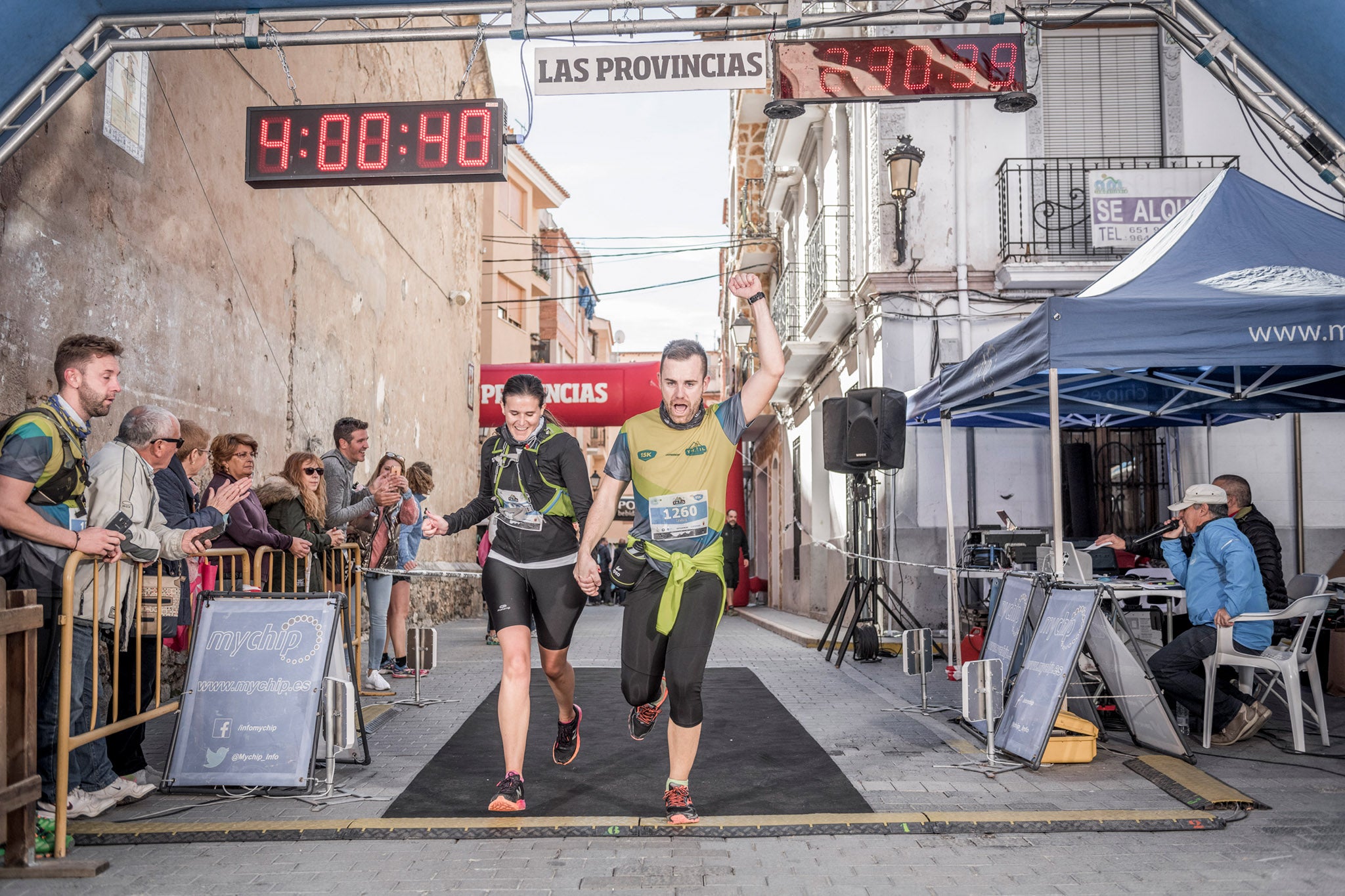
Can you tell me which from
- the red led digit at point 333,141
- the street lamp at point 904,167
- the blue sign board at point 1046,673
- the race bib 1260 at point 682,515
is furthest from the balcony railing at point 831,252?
the race bib 1260 at point 682,515

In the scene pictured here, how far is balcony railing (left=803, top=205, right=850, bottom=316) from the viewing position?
1631 centimetres

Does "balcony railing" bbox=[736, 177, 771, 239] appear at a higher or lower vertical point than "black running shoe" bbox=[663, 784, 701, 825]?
higher

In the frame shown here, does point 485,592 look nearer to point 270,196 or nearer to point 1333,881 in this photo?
point 1333,881

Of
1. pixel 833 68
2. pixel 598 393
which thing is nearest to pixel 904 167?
pixel 833 68

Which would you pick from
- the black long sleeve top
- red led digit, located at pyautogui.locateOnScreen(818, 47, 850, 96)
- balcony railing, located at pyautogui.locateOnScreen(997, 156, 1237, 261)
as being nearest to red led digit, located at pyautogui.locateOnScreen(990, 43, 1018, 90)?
red led digit, located at pyautogui.locateOnScreen(818, 47, 850, 96)

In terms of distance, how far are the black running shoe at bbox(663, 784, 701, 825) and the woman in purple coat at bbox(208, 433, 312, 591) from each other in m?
3.24

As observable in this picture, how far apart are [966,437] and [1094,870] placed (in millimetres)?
9615

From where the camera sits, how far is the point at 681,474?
4.95 m

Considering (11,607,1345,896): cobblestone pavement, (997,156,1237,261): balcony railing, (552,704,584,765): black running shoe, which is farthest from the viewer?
(997,156,1237,261): balcony railing

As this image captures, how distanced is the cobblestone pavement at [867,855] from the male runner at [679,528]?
611 mm

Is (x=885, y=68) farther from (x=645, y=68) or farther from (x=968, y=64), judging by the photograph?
(x=645, y=68)

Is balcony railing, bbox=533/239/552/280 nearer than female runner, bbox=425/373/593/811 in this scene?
No

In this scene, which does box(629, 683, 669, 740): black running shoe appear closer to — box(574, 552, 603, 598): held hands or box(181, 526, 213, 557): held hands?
box(574, 552, 603, 598): held hands

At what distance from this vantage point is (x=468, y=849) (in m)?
4.57
